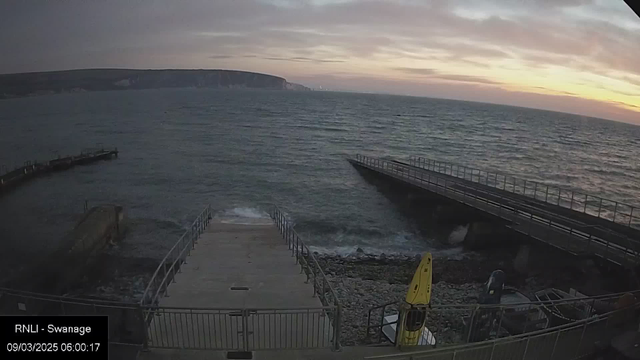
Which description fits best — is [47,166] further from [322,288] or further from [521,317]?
[521,317]

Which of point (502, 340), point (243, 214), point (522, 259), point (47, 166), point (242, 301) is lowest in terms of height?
point (243, 214)

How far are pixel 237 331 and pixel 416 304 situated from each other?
9.37 ft

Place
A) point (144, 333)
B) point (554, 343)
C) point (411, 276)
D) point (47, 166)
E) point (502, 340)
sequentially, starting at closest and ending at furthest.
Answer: point (502, 340) < point (144, 333) < point (554, 343) < point (411, 276) < point (47, 166)

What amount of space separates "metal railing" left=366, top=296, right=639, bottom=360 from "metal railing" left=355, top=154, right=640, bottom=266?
23.5 feet

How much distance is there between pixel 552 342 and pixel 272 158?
41.6 metres

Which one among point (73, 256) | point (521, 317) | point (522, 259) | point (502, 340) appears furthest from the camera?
point (522, 259)

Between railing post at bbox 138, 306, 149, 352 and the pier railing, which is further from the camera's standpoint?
the pier railing

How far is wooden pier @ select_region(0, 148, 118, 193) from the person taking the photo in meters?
26.7

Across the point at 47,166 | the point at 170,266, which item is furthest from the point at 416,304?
the point at 47,166

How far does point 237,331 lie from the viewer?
652 cm

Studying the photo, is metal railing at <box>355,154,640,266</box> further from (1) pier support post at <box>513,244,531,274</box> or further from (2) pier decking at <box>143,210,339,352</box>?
(2) pier decking at <box>143,210,339,352</box>

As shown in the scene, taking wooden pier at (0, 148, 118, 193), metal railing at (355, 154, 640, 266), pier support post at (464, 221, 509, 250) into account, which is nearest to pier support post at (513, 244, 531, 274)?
metal railing at (355, 154, 640, 266)

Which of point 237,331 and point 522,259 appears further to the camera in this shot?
point 522,259

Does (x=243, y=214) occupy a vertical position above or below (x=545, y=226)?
below
